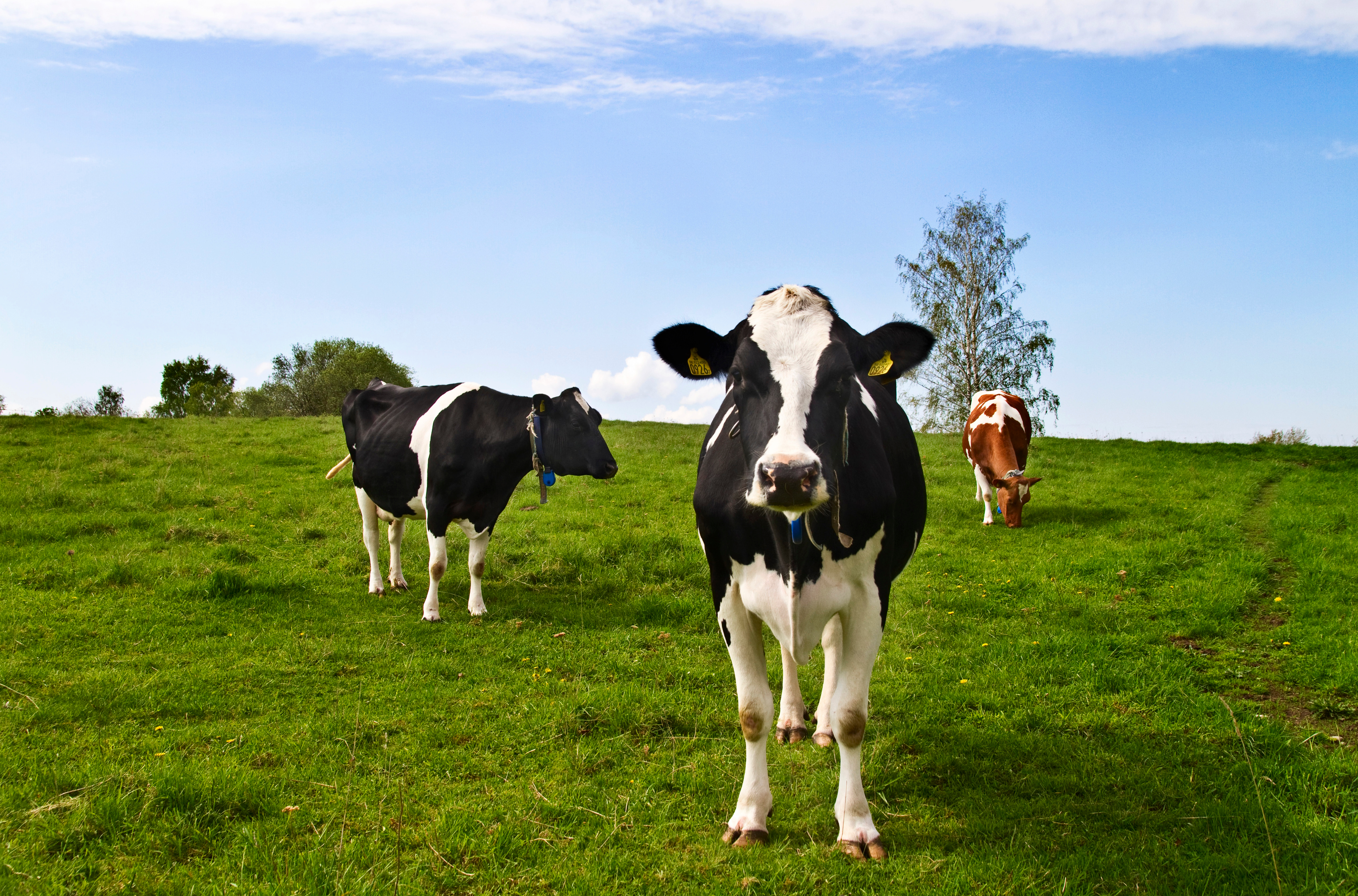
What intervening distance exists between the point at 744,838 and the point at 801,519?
1546 mm

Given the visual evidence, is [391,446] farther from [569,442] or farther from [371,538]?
[569,442]

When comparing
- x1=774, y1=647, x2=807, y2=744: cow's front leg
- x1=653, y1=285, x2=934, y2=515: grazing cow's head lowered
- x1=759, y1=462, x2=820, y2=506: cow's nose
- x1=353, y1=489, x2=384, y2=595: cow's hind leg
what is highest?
x1=653, y1=285, x2=934, y2=515: grazing cow's head lowered

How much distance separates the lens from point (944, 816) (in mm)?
4484

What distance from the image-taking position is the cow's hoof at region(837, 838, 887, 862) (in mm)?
4062

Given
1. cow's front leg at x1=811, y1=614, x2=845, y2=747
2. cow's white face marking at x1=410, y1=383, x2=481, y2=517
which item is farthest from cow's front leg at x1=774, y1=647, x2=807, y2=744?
cow's white face marking at x1=410, y1=383, x2=481, y2=517

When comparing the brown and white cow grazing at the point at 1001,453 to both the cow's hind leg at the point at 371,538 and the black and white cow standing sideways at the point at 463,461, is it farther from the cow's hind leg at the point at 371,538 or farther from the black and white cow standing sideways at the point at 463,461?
the cow's hind leg at the point at 371,538

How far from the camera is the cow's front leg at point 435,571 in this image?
338 inches

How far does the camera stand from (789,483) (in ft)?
10.9

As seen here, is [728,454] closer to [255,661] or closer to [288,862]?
[288,862]

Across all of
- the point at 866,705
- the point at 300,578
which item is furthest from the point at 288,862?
the point at 300,578

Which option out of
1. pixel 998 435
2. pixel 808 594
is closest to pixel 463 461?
pixel 808 594

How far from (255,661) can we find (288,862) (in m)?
3.40

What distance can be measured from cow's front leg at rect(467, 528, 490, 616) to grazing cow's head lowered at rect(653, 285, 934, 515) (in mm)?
4953

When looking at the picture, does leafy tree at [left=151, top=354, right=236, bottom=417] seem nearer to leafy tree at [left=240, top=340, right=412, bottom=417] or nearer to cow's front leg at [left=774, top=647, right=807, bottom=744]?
leafy tree at [left=240, top=340, right=412, bottom=417]
